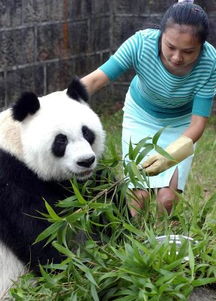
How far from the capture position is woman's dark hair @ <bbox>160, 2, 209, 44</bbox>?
4215mm

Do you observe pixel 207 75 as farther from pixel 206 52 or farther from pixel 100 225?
pixel 100 225

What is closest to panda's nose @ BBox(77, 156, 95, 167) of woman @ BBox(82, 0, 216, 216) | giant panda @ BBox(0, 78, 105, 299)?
giant panda @ BBox(0, 78, 105, 299)

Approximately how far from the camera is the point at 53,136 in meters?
3.65

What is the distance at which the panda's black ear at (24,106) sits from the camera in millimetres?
3621

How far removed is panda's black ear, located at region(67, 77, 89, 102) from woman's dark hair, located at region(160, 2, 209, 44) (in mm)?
706

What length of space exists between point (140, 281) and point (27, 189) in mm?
974

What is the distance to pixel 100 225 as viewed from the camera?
319 centimetres

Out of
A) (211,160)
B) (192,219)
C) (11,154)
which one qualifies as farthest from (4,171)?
(211,160)

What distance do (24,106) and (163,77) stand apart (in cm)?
115

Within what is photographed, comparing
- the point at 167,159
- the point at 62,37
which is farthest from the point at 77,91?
the point at 62,37

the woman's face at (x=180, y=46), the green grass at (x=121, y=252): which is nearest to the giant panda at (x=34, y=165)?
the green grass at (x=121, y=252)

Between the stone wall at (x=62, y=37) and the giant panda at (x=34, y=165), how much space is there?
132 inches

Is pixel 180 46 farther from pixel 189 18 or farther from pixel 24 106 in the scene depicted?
pixel 24 106

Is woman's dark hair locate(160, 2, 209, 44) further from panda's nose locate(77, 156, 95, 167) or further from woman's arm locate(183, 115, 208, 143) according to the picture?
panda's nose locate(77, 156, 95, 167)
